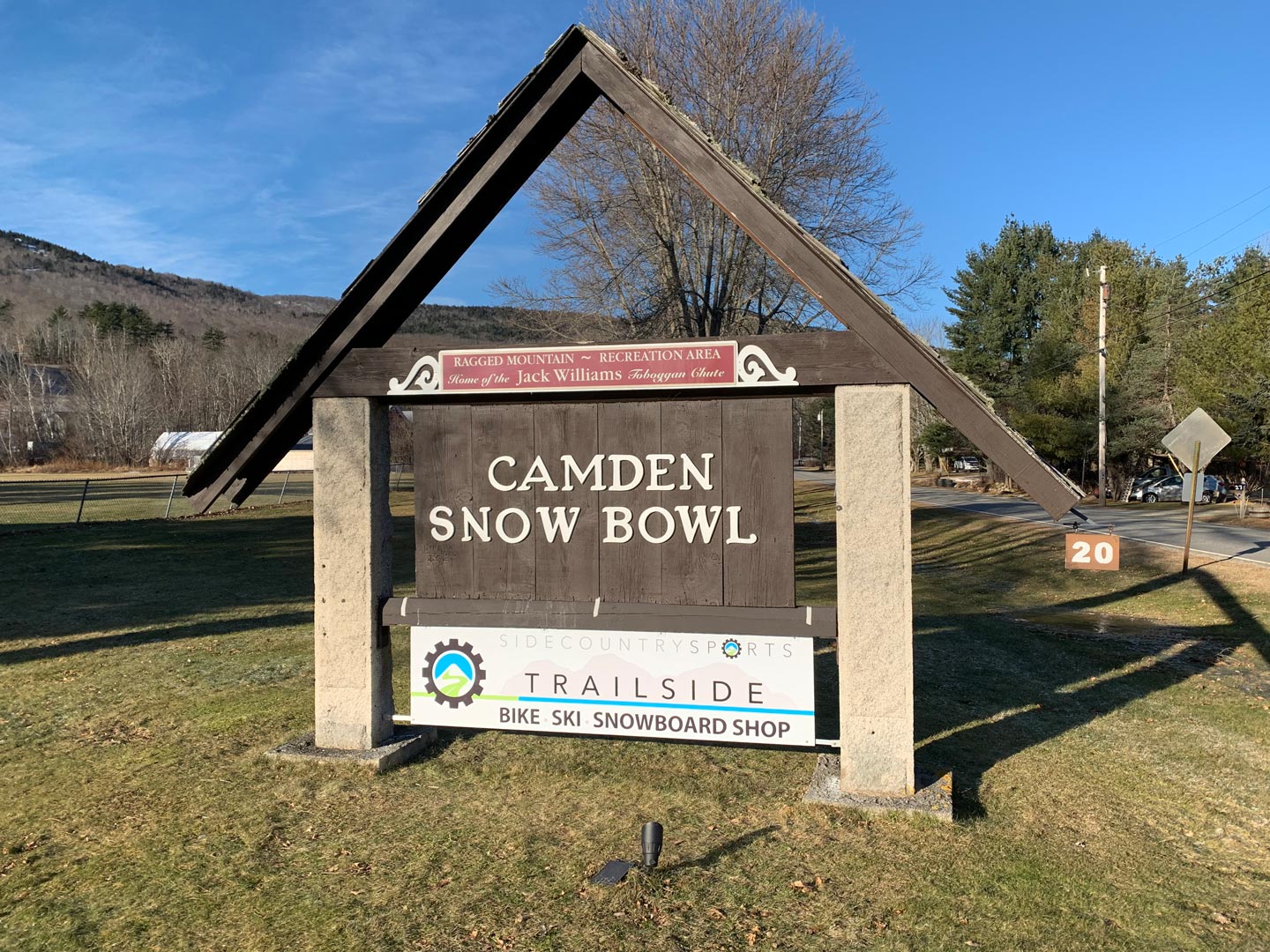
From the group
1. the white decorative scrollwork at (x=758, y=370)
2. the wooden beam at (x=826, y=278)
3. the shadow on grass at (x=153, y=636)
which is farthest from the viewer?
the shadow on grass at (x=153, y=636)

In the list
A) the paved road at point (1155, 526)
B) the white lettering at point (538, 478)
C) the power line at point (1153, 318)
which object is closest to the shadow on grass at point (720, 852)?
the white lettering at point (538, 478)

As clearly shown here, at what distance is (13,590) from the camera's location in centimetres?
1456

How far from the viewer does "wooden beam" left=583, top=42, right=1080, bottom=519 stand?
5.03m

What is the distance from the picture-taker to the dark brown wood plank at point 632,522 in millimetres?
5734

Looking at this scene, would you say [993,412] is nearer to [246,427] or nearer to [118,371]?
[246,427]

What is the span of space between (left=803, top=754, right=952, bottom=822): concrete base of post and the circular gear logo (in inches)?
95.6

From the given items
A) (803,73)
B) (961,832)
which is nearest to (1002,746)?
(961,832)

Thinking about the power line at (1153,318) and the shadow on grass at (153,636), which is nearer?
the shadow on grass at (153,636)

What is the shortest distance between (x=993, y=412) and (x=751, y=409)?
1.48m

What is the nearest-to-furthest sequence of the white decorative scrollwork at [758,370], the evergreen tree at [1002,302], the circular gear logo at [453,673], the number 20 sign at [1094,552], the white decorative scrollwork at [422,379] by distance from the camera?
the white decorative scrollwork at [758,370]
the white decorative scrollwork at [422,379]
the circular gear logo at [453,673]
the number 20 sign at [1094,552]
the evergreen tree at [1002,302]

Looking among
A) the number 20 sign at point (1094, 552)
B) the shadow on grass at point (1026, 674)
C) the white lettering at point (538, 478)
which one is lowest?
the shadow on grass at point (1026, 674)

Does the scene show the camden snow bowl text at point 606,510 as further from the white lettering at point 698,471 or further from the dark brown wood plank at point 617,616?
the dark brown wood plank at point 617,616

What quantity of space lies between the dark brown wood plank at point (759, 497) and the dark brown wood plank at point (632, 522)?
482 millimetres

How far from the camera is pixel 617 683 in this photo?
228 inches
